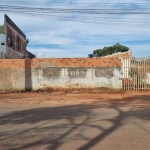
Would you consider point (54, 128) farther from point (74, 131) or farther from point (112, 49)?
point (112, 49)

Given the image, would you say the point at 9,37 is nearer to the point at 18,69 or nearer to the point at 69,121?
the point at 18,69

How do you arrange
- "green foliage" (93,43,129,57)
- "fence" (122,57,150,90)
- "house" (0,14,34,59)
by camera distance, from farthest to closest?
"green foliage" (93,43,129,57) → "house" (0,14,34,59) → "fence" (122,57,150,90)

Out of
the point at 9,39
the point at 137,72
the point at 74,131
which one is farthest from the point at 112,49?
the point at 74,131

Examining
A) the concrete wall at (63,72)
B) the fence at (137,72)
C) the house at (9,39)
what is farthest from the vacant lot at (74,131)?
the house at (9,39)

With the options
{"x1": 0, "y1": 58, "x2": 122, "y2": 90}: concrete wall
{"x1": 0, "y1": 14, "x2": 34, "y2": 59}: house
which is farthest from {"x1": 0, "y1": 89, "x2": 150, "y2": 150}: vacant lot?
{"x1": 0, "y1": 14, "x2": 34, "y2": 59}: house

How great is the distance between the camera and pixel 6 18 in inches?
1013

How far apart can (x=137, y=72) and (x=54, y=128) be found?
12.5m

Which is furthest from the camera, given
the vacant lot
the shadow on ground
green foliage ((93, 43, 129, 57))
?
green foliage ((93, 43, 129, 57))

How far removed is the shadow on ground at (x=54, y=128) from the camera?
5949 mm

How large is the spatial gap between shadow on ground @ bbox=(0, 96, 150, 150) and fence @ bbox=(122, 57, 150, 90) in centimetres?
910

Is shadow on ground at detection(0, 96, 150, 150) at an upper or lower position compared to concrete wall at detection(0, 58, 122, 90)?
lower

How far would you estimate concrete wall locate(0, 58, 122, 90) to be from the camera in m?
18.4

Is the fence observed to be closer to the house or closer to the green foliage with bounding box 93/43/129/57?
the house

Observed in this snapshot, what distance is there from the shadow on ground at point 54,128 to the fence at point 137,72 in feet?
29.8
